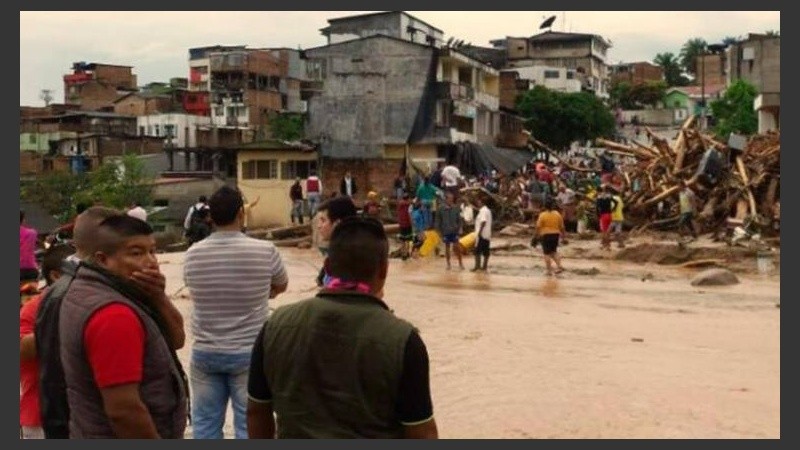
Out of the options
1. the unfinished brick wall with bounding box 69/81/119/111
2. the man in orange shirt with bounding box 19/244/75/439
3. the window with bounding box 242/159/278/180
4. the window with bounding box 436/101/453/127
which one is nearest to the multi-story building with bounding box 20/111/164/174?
the unfinished brick wall with bounding box 69/81/119/111

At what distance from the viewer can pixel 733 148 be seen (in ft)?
93.7

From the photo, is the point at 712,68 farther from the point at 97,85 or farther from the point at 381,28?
the point at 97,85

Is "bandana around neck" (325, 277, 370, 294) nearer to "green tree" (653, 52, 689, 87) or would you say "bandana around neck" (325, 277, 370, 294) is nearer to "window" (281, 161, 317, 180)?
"window" (281, 161, 317, 180)

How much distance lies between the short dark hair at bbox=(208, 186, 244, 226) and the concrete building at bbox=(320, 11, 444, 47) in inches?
2110

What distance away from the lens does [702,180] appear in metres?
27.4

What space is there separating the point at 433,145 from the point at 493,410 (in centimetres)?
4114

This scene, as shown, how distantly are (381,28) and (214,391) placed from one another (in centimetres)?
5639

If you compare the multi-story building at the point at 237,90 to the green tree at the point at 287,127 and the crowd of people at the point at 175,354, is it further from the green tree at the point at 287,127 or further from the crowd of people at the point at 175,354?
the crowd of people at the point at 175,354

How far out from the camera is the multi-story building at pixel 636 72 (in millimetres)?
114750

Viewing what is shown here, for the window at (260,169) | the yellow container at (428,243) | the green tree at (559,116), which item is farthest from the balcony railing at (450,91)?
the yellow container at (428,243)

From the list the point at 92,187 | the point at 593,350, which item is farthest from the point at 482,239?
the point at 92,187

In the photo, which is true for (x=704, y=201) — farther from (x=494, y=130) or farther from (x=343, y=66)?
(x=494, y=130)

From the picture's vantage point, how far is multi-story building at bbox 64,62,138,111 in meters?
79.9

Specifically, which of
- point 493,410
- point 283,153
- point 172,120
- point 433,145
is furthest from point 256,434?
point 172,120
